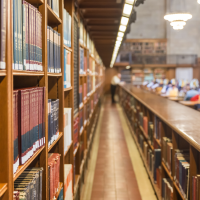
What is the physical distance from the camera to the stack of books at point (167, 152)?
258 cm

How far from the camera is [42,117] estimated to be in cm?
147

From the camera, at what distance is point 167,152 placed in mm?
2719

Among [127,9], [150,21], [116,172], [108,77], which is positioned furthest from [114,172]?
[150,21]

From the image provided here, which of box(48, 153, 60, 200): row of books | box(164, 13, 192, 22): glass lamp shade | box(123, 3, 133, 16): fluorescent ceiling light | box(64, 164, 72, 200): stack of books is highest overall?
box(164, 13, 192, 22): glass lamp shade

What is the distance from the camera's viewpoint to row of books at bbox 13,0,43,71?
3.58ft

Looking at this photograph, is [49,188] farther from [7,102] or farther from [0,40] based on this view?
[0,40]

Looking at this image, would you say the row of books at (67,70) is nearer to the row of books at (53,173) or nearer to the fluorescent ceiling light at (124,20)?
the row of books at (53,173)

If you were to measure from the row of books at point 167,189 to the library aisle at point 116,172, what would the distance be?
1.72 ft

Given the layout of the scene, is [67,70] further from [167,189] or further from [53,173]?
[167,189]

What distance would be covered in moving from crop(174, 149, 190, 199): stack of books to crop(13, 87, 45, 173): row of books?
1.18 meters

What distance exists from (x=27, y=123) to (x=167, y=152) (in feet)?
6.09

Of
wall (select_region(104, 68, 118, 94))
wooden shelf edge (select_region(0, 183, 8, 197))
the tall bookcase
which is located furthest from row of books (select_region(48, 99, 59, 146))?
wall (select_region(104, 68, 118, 94))

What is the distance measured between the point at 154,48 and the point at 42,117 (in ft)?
77.0

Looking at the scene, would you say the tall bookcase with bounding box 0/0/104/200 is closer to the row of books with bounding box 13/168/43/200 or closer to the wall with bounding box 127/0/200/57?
the row of books with bounding box 13/168/43/200
